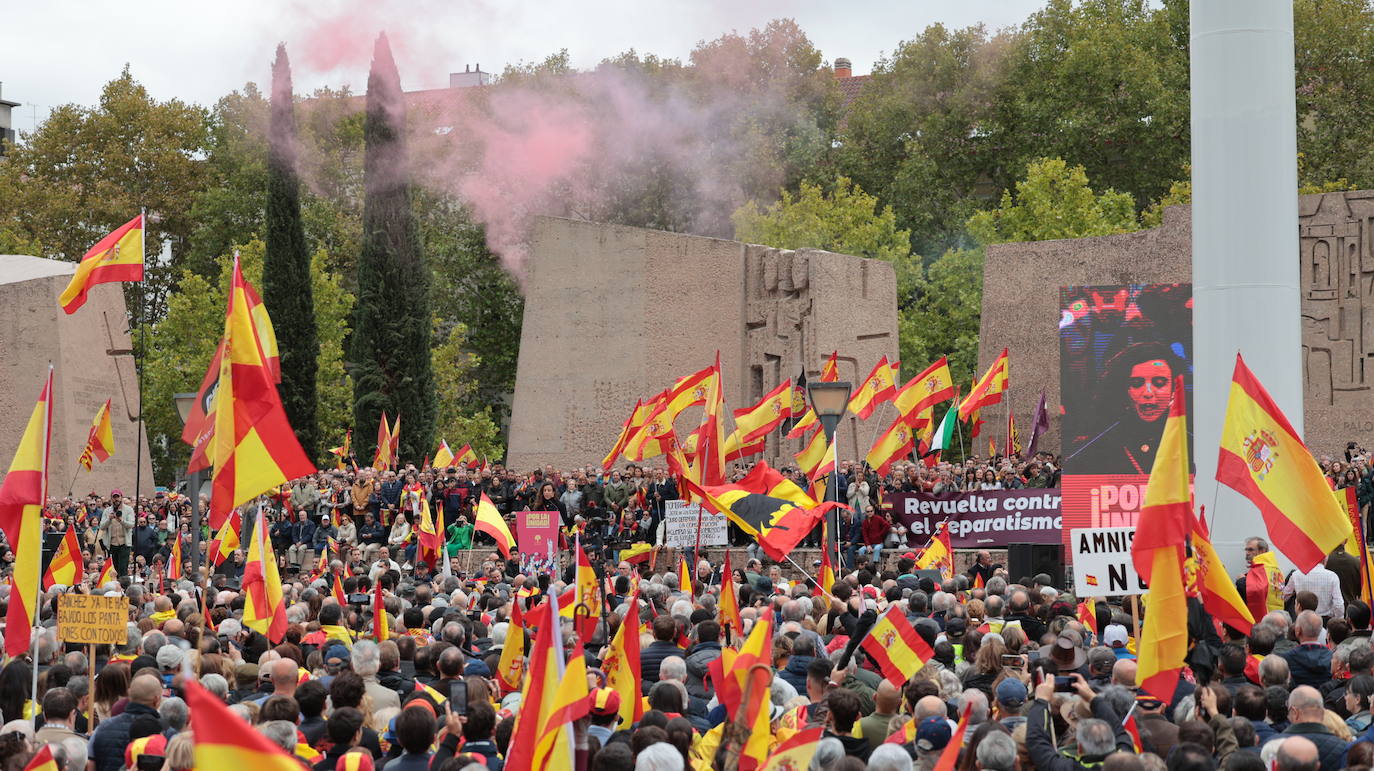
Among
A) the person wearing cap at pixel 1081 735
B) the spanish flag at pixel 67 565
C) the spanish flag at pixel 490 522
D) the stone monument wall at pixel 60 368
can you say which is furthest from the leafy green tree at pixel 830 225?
the person wearing cap at pixel 1081 735

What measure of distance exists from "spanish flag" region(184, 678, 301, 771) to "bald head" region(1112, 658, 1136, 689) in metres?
5.55

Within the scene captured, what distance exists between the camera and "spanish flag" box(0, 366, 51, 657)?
11.3 meters

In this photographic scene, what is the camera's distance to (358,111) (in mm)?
58875

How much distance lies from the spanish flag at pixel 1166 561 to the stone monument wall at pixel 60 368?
29680 mm

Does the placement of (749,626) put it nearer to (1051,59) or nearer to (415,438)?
(415,438)

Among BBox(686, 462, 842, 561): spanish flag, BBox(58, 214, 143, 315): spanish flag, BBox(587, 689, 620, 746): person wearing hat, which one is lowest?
BBox(587, 689, 620, 746): person wearing hat

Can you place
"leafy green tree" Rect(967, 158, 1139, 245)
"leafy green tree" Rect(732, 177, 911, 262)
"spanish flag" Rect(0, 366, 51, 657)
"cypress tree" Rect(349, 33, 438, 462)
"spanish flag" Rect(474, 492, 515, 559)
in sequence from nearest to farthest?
"spanish flag" Rect(0, 366, 51, 657)
"spanish flag" Rect(474, 492, 515, 559)
"cypress tree" Rect(349, 33, 438, 462)
"leafy green tree" Rect(967, 158, 1139, 245)
"leafy green tree" Rect(732, 177, 911, 262)

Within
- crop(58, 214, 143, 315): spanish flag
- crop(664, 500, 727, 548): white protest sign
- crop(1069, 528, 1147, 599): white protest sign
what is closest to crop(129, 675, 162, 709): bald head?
crop(1069, 528, 1147, 599): white protest sign

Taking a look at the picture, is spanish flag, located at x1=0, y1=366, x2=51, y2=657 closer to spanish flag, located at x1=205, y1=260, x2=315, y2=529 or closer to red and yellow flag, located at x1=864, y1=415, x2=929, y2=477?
spanish flag, located at x1=205, y1=260, x2=315, y2=529

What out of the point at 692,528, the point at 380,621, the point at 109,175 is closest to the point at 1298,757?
the point at 380,621

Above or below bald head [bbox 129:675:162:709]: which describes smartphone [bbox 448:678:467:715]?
below

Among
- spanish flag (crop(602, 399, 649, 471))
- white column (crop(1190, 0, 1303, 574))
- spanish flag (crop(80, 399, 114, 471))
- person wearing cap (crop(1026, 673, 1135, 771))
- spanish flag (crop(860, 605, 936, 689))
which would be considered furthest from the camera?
spanish flag (crop(602, 399, 649, 471))

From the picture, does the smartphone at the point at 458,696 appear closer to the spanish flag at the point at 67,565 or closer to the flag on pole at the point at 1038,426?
the spanish flag at the point at 67,565

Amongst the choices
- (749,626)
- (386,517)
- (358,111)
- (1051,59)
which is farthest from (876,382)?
(358,111)
